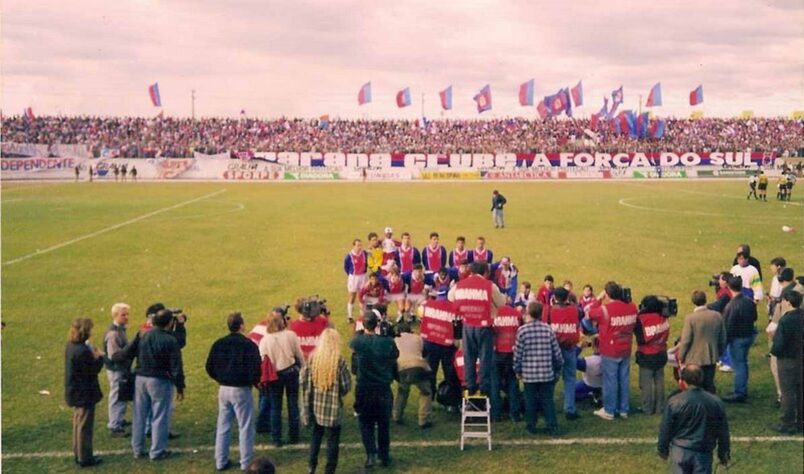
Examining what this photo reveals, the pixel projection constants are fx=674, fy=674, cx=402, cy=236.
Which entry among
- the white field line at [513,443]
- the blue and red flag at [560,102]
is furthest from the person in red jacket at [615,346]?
the blue and red flag at [560,102]

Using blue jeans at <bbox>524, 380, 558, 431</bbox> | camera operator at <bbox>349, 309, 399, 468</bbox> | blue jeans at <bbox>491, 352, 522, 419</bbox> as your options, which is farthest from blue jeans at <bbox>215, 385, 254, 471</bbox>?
blue jeans at <bbox>524, 380, 558, 431</bbox>

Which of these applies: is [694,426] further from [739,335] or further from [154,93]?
[154,93]

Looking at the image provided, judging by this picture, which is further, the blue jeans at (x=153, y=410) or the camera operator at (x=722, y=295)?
the camera operator at (x=722, y=295)

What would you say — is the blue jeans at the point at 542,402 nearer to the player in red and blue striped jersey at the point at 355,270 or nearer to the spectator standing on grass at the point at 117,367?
the spectator standing on grass at the point at 117,367

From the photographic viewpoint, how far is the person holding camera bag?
9297 millimetres

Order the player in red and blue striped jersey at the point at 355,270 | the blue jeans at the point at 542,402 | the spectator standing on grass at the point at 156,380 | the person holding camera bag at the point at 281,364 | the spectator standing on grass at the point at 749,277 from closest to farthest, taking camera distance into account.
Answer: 1. the spectator standing on grass at the point at 156,380
2. the person holding camera bag at the point at 281,364
3. the blue jeans at the point at 542,402
4. the spectator standing on grass at the point at 749,277
5. the player in red and blue striped jersey at the point at 355,270

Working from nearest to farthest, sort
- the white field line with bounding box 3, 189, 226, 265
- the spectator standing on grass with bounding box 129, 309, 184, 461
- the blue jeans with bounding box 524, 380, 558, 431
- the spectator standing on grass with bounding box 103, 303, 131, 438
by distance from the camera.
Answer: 1. the spectator standing on grass with bounding box 129, 309, 184, 461
2. the spectator standing on grass with bounding box 103, 303, 131, 438
3. the blue jeans with bounding box 524, 380, 558, 431
4. the white field line with bounding box 3, 189, 226, 265

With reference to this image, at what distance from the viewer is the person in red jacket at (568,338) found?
10250 mm

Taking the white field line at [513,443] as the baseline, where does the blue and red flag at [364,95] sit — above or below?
above

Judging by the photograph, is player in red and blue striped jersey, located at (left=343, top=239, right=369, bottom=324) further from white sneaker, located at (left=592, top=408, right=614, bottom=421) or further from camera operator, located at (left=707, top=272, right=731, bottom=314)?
camera operator, located at (left=707, top=272, right=731, bottom=314)

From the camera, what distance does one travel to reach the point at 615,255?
23.8 m

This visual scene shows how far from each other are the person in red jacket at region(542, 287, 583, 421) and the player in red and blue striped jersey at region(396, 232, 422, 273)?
23.7ft

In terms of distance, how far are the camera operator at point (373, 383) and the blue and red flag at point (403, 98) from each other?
89.0 metres

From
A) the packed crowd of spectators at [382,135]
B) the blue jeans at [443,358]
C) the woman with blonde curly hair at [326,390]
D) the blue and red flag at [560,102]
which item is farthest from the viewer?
the blue and red flag at [560,102]
